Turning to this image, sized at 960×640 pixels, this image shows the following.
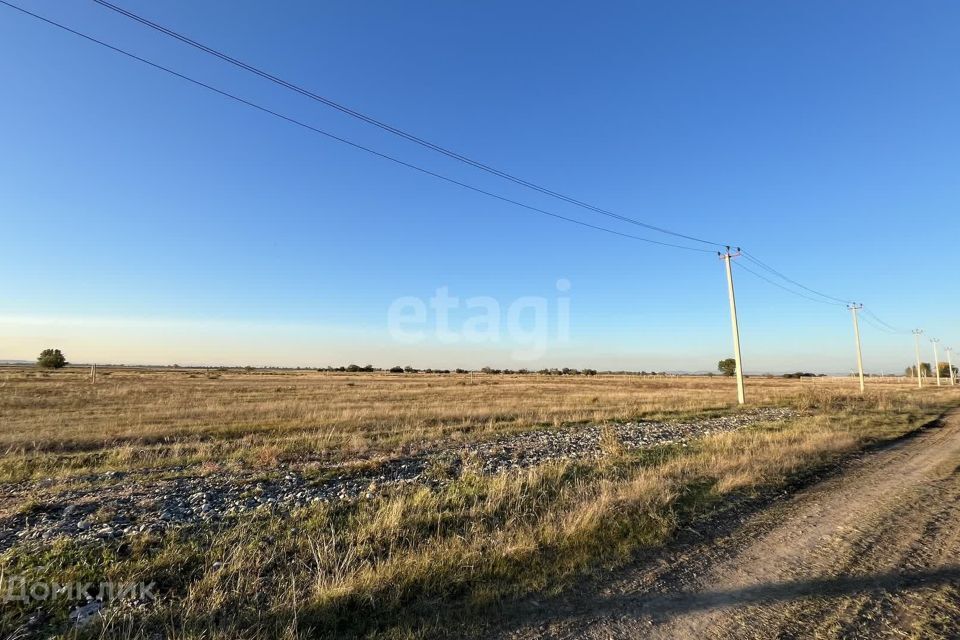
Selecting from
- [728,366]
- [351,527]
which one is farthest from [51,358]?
[728,366]

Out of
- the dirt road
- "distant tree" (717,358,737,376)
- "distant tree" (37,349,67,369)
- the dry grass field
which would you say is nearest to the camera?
the dirt road

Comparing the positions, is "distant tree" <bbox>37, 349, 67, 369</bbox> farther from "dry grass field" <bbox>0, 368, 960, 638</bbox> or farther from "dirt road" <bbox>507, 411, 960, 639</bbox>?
"dirt road" <bbox>507, 411, 960, 639</bbox>

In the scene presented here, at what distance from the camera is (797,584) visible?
4.87 meters

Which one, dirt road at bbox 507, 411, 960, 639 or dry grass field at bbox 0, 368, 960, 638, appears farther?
Result: dry grass field at bbox 0, 368, 960, 638

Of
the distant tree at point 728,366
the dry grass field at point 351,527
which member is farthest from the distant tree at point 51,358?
the distant tree at point 728,366

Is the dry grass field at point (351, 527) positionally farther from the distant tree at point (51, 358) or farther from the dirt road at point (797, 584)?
the distant tree at point (51, 358)

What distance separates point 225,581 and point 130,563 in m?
1.48

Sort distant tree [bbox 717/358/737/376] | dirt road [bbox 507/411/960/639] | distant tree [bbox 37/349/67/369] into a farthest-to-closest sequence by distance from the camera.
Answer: distant tree [bbox 717/358/737/376], distant tree [bbox 37/349/67/369], dirt road [bbox 507/411/960/639]

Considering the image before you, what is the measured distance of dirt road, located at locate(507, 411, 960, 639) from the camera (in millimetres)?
4090

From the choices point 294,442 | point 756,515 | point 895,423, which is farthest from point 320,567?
point 895,423

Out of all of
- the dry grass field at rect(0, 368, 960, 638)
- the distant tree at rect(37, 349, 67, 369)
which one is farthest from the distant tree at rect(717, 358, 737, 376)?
the distant tree at rect(37, 349, 67, 369)

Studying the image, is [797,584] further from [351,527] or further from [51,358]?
[51,358]

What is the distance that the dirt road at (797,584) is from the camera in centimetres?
409

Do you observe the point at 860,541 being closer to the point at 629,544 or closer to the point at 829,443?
the point at 629,544
